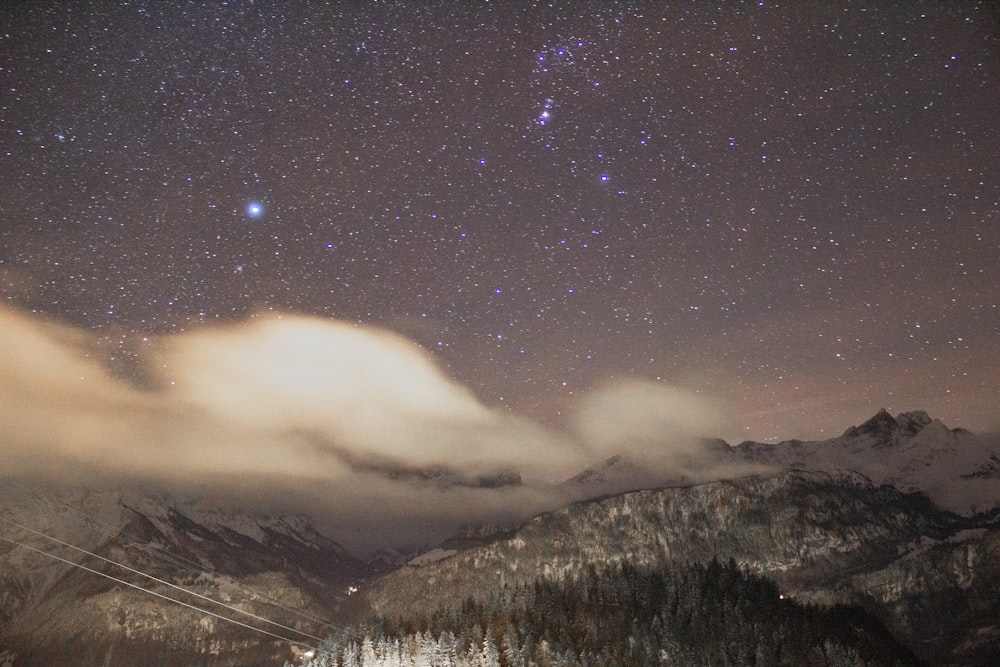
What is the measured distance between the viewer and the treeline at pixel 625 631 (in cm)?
12212

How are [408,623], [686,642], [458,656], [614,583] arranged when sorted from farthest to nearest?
[614,583]
[408,623]
[686,642]
[458,656]

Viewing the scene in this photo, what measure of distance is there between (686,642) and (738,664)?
10.7m

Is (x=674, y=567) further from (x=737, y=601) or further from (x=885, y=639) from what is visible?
(x=885, y=639)

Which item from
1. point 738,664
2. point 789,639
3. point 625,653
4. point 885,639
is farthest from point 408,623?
point 885,639

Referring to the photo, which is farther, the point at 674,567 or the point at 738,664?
the point at 674,567

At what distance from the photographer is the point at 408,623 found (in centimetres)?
15388

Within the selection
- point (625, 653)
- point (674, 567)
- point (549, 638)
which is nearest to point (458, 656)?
point (549, 638)

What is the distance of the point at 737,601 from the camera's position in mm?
161625

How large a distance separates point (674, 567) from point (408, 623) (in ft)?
259

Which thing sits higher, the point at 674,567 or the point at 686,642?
the point at 674,567

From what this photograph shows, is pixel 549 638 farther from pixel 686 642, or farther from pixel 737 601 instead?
pixel 737 601

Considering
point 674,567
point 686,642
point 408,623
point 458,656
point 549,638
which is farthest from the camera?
point 674,567

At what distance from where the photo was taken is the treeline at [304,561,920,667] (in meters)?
122

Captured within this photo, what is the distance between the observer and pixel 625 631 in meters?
145
